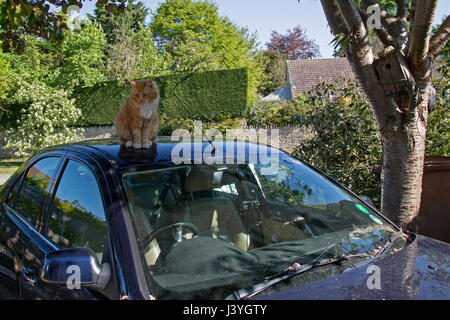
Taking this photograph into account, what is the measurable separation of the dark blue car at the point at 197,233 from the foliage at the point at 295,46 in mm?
43211

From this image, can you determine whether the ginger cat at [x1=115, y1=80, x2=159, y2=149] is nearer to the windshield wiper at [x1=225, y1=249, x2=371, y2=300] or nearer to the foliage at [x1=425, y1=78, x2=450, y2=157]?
the windshield wiper at [x1=225, y1=249, x2=371, y2=300]

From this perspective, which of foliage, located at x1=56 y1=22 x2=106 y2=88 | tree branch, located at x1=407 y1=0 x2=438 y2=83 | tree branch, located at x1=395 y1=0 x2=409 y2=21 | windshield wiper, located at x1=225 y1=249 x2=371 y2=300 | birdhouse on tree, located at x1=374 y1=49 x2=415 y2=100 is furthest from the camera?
foliage, located at x1=56 y1=22 x2=106 y2=88

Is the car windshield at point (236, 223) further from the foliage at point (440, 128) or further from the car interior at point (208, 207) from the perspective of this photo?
the foliage at point (440, 128)

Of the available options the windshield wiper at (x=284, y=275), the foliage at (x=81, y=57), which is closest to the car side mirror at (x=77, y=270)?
the windshield wiper at (x=284, y=275)

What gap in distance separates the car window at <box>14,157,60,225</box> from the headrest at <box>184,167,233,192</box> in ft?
3.08

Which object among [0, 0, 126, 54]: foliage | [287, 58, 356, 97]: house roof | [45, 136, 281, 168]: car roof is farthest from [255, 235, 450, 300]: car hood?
[287, 58, 356, 97]: house roof

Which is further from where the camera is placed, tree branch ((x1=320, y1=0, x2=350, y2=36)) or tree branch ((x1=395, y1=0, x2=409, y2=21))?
tree branch ((x1=395, y1=0, x2=409, y2=21))

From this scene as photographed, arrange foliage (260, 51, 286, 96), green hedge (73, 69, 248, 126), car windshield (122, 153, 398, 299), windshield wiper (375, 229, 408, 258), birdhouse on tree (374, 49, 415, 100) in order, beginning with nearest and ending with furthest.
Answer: car windshield (122, 153, 398, 299) → windshield wiper (375, 229, 408, 258) → birdhouse on tree (374, 49, 415, 100) → green hedge (73, 69, 248, 126) → foliage (260, 51, 286, 96)

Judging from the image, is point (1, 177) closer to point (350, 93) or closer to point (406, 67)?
point (350, 93)

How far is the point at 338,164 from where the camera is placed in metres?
5.70

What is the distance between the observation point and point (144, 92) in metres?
3.54

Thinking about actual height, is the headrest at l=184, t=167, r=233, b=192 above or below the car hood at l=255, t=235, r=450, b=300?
above

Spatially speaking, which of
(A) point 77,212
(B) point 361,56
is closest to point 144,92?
(A) point 77,212

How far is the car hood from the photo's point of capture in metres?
1.49
